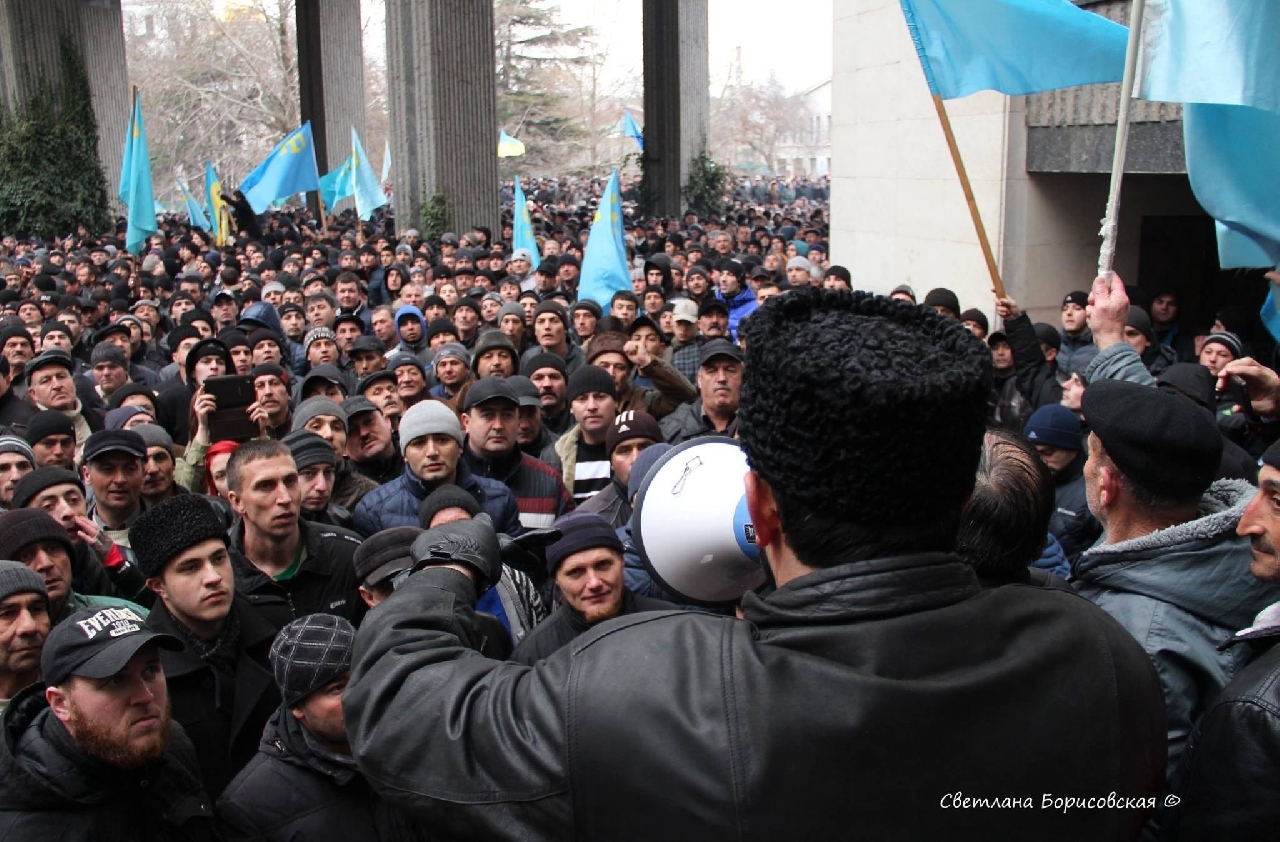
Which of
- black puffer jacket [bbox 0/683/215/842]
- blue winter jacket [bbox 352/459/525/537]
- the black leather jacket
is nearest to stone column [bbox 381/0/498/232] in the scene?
blue winter jacket [bbox 352/459/525/537]

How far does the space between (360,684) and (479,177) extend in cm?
1896

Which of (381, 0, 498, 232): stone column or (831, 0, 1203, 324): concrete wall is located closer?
(831, 0, 1203, 324): concrete wall

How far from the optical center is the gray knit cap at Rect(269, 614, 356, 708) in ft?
9.30

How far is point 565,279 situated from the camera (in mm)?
13352

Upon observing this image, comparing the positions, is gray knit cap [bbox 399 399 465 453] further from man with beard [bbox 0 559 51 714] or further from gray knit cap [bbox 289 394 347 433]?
man with beard [bbox 0 559 51 714]

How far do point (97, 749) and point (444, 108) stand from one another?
57.3 feet

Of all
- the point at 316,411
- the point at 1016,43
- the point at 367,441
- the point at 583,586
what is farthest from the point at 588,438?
the point at 1016,43

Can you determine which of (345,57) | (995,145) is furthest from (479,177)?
(345,57)

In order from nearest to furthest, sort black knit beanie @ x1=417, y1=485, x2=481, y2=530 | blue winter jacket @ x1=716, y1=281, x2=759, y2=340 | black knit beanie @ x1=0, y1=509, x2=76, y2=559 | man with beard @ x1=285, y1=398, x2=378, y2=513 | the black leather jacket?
the black leather jacket
black knit beanie @ x1=0, y1=509, x2=76, y2=559
black knit beanie @ x1=417, y1=485, x2=481, y2=530
man with beard @ x1=285, y1=398, x2=378, y2=513
blue winter jacket @ x1=716, y1=281, x2=759, y2=340

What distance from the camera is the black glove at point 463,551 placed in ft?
5.96

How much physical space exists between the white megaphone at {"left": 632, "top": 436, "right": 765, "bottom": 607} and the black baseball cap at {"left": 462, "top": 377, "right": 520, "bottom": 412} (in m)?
3.35

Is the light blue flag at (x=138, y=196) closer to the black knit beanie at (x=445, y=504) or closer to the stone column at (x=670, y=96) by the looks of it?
the stone column at (x=670, y=96)

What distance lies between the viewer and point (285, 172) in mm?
17453

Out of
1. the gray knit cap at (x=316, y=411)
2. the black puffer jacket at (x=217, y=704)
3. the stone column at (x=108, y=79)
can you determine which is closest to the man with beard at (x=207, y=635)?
the black puffer jacket at (x=217, y=704)
